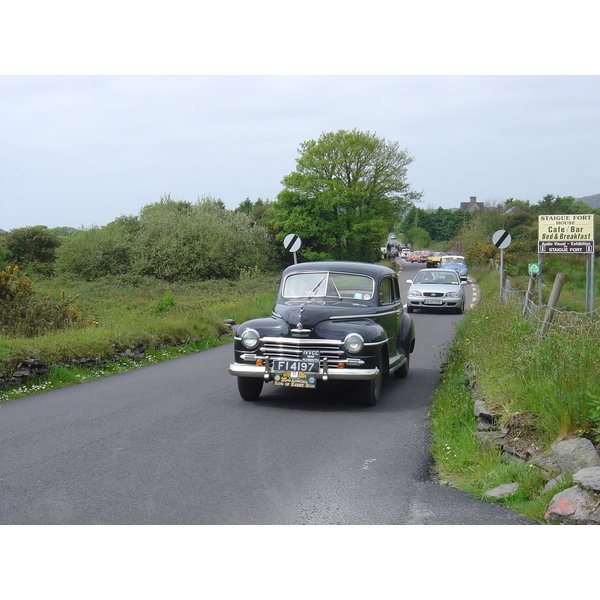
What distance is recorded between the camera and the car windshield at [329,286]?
10438 millimetres

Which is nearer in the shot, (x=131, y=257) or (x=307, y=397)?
(x=307, y=397)

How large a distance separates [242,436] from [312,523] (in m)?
2.91

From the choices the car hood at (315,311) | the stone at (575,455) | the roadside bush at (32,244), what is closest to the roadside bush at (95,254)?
the roadside bush at (32,244)

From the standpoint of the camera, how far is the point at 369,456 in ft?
22.6

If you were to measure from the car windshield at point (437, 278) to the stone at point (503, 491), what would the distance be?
795 inches

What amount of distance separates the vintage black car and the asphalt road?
47 cm

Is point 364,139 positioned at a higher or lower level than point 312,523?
higher

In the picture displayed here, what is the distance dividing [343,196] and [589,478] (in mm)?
60915

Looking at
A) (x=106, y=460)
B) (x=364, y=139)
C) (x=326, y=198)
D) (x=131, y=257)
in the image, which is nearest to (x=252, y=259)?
(x=131, y=257)

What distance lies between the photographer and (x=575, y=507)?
474 cm

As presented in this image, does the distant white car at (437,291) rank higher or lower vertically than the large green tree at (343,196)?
lower

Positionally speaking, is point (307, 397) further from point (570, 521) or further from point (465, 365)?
point (570, 521)

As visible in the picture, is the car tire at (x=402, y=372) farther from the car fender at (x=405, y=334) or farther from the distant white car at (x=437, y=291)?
the distant white car at (x=437, y=291)

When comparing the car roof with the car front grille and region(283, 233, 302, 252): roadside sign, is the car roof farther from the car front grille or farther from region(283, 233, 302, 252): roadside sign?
region(283, 233, 302, 252): roadside sign
